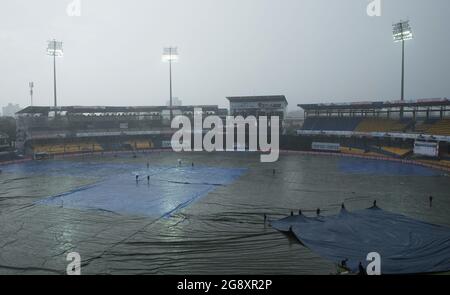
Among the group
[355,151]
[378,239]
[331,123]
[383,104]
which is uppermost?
[383,104]

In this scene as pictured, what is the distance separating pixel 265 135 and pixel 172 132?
23.3 meters

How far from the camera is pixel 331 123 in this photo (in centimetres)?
7494

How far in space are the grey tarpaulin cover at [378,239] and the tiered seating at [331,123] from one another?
5084 cm

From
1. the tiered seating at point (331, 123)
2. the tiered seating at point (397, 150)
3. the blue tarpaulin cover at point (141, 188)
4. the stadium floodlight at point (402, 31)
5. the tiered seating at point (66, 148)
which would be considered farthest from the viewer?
the tiered seating at point (331, 123)

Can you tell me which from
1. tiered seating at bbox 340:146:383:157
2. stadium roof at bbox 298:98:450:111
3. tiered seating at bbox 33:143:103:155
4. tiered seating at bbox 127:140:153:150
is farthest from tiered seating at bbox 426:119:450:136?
tiered seating at bbox 33:143:103:155

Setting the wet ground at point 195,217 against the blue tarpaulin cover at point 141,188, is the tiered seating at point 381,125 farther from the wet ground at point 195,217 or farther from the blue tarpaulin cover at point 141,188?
the blue tarpaulin cover at point 141,188

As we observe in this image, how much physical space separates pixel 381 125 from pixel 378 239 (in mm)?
54565

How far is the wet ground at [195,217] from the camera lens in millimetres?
16234

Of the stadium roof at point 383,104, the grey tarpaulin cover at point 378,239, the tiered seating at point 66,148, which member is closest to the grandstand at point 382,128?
the stadium roof at point 383,104

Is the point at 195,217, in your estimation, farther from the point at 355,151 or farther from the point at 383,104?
the point at 383,104

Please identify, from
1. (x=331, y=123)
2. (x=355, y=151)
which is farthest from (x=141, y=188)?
(x=331, y=123)

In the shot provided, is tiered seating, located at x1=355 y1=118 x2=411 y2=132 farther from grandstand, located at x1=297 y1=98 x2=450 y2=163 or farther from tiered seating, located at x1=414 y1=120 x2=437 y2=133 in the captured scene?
tiered seating, located at x1=414 y1=120 x2=437 y2=133
